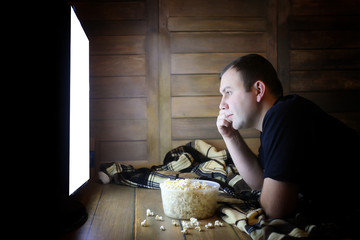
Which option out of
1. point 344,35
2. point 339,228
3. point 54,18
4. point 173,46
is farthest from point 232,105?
point 344,35

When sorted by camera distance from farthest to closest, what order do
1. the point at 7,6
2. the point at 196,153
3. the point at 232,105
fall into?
1. the point at 196,153
2. the point at 232,105
3. the point at 7,6

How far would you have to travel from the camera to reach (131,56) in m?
2.53

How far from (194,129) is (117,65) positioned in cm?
77

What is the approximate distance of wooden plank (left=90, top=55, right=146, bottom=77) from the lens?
2.50m

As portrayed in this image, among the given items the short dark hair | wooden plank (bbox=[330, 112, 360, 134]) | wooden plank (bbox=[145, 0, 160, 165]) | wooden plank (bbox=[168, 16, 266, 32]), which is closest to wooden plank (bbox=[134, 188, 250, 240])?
the short dark hair

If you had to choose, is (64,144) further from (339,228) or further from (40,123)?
(339,228)

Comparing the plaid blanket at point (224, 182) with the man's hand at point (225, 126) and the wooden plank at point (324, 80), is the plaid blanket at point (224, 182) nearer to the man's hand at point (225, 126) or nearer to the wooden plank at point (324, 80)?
Answer: the man's hand at point (225, 126)

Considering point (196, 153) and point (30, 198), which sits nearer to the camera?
point (30, 198)

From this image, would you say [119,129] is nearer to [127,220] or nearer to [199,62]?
[199,62]

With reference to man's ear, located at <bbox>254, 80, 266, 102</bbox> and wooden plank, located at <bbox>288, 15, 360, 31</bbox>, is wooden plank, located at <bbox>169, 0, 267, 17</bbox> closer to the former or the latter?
wooden plank, located at <bbox>288, 15, 360, 31</bbox>

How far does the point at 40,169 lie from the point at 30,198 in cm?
9

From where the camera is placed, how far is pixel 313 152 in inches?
41.8

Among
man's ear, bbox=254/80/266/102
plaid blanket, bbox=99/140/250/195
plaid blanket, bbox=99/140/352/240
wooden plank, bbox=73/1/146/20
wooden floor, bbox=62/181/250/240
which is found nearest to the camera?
plaid blanket, bbox=99/140/352/240

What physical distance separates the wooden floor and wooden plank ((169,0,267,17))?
4.87 ft
